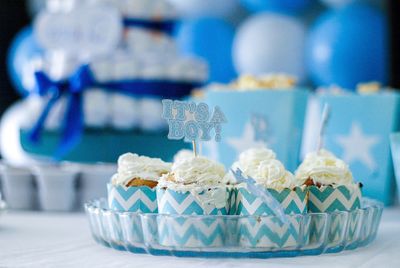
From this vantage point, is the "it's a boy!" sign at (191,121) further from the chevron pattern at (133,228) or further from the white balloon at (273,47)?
the white balloon at (273,47)

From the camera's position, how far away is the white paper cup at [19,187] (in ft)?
5.26

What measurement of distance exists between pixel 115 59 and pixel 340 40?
1.60 metres

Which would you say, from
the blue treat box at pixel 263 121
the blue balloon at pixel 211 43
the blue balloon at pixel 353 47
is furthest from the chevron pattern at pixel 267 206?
the blue balloon at pixel 211 43

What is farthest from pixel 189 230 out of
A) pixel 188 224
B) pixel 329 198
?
pixel 329 198

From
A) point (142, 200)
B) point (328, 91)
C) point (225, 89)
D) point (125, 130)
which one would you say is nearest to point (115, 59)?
point (125, 130)

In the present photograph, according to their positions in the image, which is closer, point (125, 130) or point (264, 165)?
point (264, 165)

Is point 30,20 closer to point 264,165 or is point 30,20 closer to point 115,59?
point 115,59

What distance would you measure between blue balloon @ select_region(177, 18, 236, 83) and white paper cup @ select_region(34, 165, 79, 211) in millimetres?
2121

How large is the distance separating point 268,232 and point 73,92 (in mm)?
1046

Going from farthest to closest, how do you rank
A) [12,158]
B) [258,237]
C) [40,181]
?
[12,158] < [40,181] < [258,237]

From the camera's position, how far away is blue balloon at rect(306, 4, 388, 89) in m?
3.20

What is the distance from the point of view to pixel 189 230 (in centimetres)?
99

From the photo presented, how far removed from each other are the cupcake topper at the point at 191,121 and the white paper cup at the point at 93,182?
0.59 m

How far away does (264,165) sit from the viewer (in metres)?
1.04
